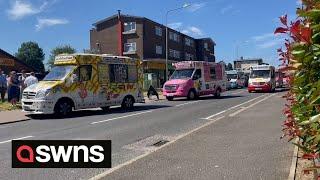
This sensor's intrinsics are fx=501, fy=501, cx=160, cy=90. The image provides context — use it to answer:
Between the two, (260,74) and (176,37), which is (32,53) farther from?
(260,74)

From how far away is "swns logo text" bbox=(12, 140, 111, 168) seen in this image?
755 cm

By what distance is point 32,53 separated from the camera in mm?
126062

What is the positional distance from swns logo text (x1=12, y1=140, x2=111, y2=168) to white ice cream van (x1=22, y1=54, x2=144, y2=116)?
10.7 meters

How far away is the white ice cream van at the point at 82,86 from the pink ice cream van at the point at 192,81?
785 centimetres

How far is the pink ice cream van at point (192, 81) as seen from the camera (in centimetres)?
3108

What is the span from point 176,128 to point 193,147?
4388 mm

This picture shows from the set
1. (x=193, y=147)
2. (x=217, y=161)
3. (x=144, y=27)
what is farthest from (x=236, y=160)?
(x=144, y=27)

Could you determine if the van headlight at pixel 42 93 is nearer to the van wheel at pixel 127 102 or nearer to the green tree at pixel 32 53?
the van wheel at pixel 127 102

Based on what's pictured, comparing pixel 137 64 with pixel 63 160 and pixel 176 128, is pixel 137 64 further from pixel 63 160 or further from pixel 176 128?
pixel 63 160

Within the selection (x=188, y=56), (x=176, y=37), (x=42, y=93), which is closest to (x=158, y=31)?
(x=176, y=37)

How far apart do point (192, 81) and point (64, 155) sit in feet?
78.9

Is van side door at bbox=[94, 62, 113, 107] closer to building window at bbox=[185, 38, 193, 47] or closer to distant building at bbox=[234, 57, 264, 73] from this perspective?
distant building at bbox=[234, 57, 264, 73]

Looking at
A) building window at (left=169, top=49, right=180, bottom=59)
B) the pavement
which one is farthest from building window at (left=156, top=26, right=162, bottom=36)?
the pavement

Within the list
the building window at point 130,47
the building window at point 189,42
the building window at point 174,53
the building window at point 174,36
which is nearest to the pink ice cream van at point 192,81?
the building window at point 130,47
